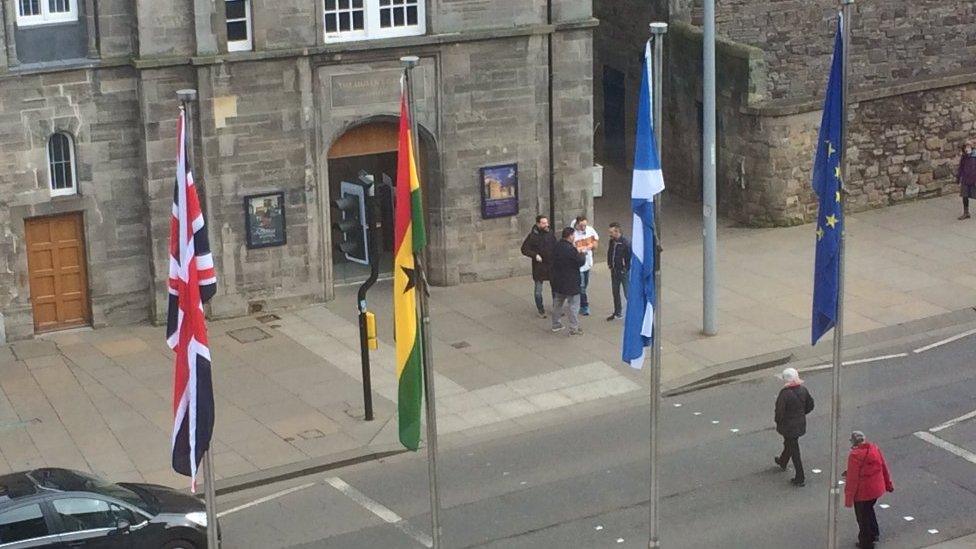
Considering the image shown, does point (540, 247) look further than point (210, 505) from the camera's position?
Yes

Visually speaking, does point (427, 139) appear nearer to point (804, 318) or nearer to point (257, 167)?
point (257, 167)

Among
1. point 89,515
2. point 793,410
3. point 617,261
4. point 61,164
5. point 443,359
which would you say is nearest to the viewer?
point 89,515

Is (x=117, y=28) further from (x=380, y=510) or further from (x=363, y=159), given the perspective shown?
(x=380, y=510)

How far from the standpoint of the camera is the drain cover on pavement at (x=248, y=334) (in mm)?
28453

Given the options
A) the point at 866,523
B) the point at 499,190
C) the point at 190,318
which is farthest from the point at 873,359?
the point at 190,318

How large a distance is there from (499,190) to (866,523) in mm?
12343

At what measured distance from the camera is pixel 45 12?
27938mm

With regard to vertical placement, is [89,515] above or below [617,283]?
below

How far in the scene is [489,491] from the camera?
22203 millimetres

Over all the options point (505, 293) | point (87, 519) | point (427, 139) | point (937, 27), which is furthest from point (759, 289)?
point (87, 519)

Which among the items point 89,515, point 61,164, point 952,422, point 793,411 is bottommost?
point 952,422

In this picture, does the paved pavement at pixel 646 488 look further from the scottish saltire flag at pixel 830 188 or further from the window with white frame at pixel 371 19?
the window with white frame at pixel 371 19

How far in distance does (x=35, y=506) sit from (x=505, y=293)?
13216mm

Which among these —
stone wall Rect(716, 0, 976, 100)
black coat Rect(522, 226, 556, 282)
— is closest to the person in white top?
black coat Rect(522, 226, 556, 282)
